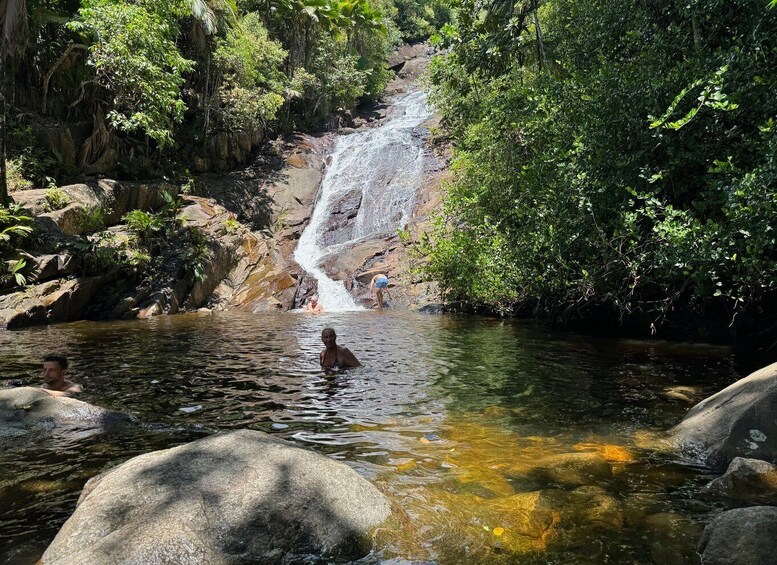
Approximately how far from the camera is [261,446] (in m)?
4.32

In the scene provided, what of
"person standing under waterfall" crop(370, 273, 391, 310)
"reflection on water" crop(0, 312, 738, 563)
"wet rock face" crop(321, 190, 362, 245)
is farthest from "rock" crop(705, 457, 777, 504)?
"wet rock face" crop(321, 190, 362, 245)

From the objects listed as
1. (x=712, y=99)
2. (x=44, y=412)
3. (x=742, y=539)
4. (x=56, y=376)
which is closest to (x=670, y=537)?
(x=742, y=539)

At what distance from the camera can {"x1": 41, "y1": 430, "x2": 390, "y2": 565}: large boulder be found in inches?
123

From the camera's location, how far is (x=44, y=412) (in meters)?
6.24

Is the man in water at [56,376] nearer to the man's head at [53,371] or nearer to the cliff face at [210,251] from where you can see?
the man's head at [53,371]

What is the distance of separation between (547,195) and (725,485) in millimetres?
8036

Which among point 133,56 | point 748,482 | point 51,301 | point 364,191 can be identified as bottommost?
point 748,482

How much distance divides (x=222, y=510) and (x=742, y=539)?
10.7 feet

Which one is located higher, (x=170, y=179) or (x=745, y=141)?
Answer: (x=170, y=179)

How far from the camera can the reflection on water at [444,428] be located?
3.80 m

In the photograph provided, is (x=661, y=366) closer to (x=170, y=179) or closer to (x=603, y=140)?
(x=603, y=140)

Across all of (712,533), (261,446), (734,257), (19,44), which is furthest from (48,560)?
(19,44)

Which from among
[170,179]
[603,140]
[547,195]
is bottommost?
[547,195]

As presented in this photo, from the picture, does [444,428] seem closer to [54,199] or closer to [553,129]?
[553,129]
